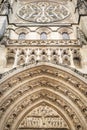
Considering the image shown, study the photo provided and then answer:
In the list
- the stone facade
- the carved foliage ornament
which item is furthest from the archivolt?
the carved foliage ornament

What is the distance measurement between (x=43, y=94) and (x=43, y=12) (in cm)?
722

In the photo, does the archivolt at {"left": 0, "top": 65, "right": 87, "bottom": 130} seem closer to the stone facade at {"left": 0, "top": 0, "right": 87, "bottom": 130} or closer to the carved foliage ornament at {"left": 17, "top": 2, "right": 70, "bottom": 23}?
the stone facade at {"left": 0, "top": 0, "right": 87, "bottom": 130}

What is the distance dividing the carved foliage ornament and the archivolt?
5267 millimetres

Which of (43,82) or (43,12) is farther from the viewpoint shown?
(43,12)

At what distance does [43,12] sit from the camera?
15.9m

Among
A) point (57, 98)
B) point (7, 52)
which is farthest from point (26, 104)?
point (7, 52)

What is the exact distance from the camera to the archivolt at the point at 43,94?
30.7 ft

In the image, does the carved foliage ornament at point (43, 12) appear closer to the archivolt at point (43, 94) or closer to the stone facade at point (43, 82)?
the stone facade at point (43, 82)

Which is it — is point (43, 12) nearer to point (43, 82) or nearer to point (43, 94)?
point (43, 82)

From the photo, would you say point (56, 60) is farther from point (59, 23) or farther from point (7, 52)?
point (59, 23)

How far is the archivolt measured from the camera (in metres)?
9.35

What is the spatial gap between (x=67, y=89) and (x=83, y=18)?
4.93 meters

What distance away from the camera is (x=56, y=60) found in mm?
10859

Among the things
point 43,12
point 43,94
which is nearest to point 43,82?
point 43,94
